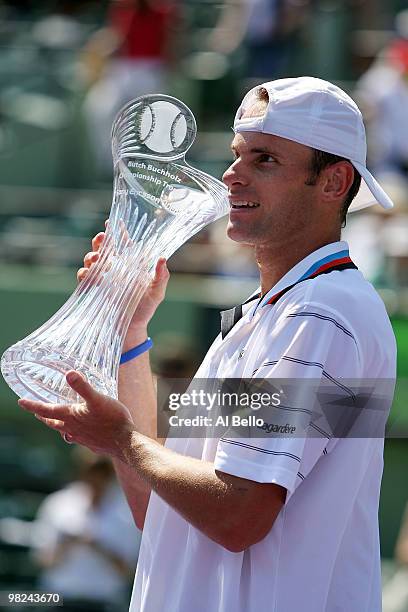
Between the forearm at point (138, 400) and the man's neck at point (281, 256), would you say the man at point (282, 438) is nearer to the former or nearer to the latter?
the man's neck at point (281, 256)

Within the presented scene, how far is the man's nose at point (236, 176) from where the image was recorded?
2203 mm

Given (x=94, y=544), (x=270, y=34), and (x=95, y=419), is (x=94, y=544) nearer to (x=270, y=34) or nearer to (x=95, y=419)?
(x=95, y=419)

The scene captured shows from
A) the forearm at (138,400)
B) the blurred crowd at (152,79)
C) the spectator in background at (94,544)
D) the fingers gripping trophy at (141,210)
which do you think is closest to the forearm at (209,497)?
the fingers gripping trophy at (141,210)

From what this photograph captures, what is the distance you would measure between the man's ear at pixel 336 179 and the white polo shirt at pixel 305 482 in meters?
0.09

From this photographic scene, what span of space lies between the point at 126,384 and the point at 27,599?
994 mm

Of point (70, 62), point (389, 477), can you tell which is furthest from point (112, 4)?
point (389, 477)

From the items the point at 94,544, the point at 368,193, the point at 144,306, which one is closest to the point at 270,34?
the point at 94,544

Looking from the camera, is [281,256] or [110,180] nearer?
[281,256]

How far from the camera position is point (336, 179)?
7.23 ft

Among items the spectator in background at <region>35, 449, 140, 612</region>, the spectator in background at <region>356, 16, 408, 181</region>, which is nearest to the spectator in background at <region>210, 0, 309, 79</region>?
the spectator in background at <region>356, 16, 408, 181</region>

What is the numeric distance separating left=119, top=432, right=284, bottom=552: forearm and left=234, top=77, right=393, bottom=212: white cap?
1.93 feet

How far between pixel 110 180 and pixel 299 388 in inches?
249

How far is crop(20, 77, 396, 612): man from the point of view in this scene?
1989mm

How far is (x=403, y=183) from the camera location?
7.09 m
